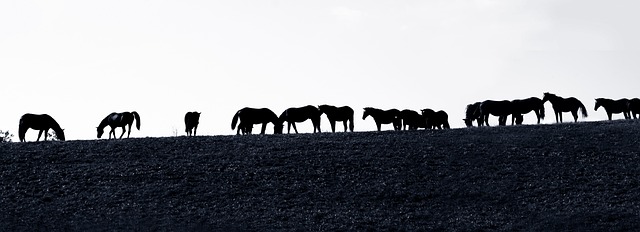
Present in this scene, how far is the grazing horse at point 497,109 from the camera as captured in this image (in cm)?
5500

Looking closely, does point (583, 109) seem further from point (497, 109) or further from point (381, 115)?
point (381, 115)

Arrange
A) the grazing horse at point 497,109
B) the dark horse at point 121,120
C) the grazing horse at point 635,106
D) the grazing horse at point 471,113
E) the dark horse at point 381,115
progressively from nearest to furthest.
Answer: the dark horse at point 121,120
the grazing horse at point 497,109
the dark horse at point 381,115
the grazing horse at point 635,106
the grazing horse at point 471,113

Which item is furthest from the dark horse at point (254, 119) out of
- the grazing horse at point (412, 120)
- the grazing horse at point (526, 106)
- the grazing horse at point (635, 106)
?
the grazing horse at point (635, 106)

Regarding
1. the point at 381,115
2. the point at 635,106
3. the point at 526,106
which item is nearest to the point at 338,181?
the point at 381,115

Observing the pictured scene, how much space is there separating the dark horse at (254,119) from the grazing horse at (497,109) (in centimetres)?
1092

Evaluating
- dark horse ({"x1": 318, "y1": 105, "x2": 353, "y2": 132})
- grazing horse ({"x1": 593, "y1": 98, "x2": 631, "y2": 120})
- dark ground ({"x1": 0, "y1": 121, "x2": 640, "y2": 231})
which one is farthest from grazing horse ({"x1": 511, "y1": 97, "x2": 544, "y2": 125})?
dark horse ({"x1": 318, "y1": 105, "x2": 353, "y2": 132})

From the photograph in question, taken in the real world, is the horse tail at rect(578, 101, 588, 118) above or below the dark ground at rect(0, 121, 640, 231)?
above

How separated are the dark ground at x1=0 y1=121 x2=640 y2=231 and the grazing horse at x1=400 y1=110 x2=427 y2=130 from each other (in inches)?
211

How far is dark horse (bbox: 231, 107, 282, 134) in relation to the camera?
175ft

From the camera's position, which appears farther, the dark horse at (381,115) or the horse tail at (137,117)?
the dark horse at (381,115)

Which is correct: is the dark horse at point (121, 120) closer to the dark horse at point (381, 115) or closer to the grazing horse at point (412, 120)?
the dark horse at point (381, 115)

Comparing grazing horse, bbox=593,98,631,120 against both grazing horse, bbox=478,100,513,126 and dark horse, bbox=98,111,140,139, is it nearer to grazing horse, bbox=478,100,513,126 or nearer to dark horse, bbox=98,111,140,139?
grazing horse, bbox=478,100,513,126

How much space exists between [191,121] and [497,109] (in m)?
16.1

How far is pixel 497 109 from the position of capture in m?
54.9
